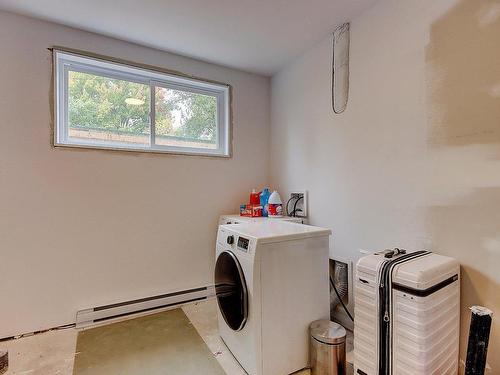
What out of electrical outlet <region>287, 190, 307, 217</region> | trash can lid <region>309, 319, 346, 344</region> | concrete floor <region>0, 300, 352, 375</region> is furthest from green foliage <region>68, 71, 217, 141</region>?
trash can lid <region>309, 319, 346, 344</region>

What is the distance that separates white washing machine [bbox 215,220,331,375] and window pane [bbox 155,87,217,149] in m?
1.26

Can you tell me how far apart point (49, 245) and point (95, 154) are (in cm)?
75

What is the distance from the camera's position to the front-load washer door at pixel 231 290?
1430 mm

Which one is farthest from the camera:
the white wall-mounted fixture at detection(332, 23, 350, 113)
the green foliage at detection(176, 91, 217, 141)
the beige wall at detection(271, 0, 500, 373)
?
the green foliage at detection(176, 91, 217, 141)

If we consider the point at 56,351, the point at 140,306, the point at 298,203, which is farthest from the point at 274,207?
the point at 56,351

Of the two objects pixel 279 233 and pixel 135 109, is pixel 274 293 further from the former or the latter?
pixel 135 109

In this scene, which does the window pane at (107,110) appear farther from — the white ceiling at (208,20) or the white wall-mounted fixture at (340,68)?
the white wall-mounted fixture at (340,68)

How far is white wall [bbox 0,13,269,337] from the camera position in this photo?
1.82 m

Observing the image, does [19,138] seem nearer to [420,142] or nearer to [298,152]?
[298,152]

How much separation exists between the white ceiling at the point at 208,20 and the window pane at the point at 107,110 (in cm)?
38

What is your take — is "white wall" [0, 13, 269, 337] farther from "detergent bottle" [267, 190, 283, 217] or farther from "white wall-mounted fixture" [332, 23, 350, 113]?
"white wall-mounted fixture" [332, 23, 350, 113]

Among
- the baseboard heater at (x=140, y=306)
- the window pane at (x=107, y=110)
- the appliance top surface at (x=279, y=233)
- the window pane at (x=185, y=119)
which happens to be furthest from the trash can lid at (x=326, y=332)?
the window pane at (x=107, y=110)

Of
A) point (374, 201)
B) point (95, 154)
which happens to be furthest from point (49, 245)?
point (374, 201)

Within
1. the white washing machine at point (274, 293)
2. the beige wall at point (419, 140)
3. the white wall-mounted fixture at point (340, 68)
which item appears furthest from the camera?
the white wall-mounted fixture at point (340, 68)
